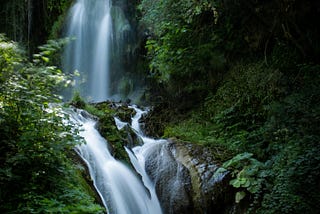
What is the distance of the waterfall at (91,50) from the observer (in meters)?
14.6

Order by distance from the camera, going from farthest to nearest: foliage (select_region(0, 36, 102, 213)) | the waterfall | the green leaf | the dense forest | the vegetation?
the waterfall, the green leaf, the vegetation, the dense forest, foliage (select_region(0, 36, 102, 213))

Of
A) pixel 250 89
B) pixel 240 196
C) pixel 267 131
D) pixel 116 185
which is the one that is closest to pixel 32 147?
pixel 116 185

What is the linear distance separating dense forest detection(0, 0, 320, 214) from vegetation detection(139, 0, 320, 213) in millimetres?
20

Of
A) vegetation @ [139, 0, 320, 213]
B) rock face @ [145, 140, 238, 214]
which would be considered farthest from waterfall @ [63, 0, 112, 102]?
rock face @ [145, 140, 238, 214]

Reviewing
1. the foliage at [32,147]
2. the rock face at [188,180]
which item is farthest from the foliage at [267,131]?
the foliage at [32,147]

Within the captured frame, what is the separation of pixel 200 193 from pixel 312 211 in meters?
1.69

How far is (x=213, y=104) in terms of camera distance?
309 inches

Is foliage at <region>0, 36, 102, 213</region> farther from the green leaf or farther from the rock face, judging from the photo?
the green leaf

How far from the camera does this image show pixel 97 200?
417 centimetres

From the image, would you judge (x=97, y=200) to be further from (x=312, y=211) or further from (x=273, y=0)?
(x=273, y=0)

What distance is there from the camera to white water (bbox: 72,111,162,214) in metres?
4.82

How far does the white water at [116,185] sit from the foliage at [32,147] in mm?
1168

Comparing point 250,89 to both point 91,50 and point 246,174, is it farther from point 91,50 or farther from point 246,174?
point 91,50

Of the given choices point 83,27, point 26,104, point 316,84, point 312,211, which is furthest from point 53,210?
point 83,27
